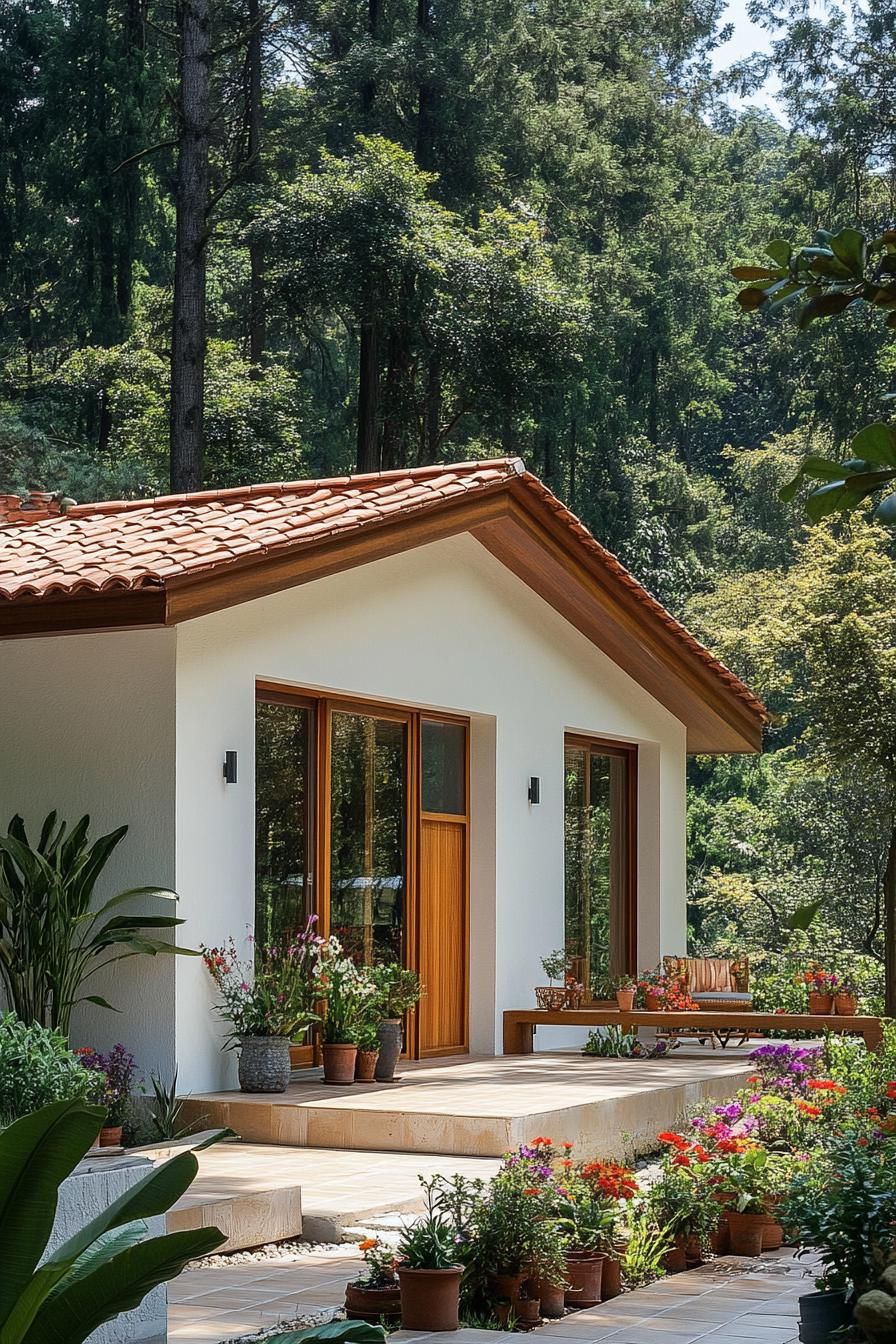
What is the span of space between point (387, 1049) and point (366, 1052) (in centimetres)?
19

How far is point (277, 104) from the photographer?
105 ft

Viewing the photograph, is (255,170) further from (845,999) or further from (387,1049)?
(387,1049)

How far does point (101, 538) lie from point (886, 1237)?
760cm

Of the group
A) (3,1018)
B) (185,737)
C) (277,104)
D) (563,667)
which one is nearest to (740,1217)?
(3,1018)

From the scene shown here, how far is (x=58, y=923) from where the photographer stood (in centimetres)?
991

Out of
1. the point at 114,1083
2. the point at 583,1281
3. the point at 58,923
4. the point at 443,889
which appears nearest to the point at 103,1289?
the point at 583,1281

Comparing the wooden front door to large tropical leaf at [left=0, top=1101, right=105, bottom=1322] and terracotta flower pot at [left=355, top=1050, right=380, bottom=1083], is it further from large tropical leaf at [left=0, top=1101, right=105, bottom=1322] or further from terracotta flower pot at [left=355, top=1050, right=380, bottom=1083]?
large tropical leaf at [left=0, top=1101, right=105, bottom=1322]

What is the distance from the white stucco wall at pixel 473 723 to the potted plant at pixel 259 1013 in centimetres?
14

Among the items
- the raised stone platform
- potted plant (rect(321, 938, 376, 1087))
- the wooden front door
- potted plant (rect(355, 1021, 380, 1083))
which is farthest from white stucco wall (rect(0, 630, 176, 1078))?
the wooden front door

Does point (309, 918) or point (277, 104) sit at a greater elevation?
point (277, 104)

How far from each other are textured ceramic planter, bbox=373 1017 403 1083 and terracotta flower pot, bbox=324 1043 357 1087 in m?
0.28

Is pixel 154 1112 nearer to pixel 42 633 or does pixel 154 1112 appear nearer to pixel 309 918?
pixel 309 918

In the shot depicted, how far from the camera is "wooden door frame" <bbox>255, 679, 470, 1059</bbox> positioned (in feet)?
40.7

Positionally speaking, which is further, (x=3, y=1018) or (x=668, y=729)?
(x=668, y=729)
